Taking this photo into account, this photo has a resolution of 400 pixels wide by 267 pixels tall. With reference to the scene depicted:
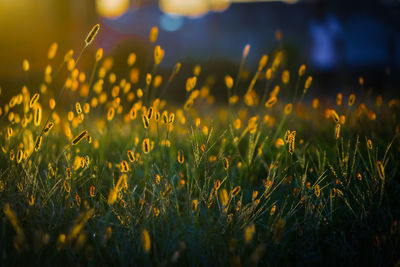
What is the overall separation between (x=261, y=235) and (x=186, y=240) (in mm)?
258

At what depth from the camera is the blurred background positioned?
546cm

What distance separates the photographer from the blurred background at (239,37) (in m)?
5.46

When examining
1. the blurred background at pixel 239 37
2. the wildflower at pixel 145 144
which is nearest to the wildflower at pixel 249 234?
the wildflower at pixel 145 144

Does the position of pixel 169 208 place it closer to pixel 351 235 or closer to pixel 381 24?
pixel 351 235

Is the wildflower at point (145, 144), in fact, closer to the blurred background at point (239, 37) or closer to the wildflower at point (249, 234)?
the wildflower at point (249, 234)

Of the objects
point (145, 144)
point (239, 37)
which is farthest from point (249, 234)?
point (239, 37)

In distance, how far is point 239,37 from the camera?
36.7ft

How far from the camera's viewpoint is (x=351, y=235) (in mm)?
1500

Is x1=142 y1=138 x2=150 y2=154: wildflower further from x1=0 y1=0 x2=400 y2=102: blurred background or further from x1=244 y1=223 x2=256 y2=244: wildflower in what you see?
x1=0 y1=0 x2=400 y2=102: blurred background

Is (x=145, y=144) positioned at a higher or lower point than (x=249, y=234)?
higher

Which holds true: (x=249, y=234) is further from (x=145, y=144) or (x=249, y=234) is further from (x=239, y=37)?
(x=239, y=37)

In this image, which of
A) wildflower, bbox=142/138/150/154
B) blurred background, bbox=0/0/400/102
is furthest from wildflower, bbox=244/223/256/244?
blurred background, bbox=0/0/400/102

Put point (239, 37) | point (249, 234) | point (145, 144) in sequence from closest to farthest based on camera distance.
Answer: point (249, 234)
point (145, 144)
point (239, 37)

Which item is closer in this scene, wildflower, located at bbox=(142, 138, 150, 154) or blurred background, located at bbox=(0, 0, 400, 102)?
wildflower, located at bbox=(142, 138, 150, 154)
